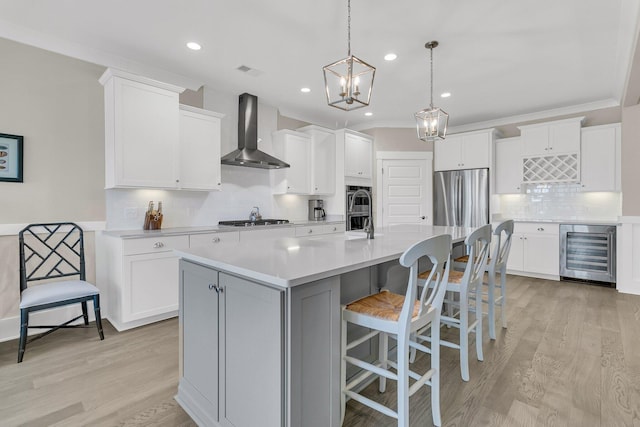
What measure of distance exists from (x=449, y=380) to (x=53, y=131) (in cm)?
389

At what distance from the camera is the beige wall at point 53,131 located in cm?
275

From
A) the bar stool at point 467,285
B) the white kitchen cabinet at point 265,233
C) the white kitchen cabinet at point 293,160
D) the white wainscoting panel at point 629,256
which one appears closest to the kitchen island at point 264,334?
the bar stool at point 467,285

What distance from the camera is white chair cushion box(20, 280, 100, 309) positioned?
235cm

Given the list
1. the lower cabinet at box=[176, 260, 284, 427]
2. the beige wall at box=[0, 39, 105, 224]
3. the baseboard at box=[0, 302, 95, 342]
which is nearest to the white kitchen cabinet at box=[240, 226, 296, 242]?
the beige wall at box=[0, 39, 105, 224]

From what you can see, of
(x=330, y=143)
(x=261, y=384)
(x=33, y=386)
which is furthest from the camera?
(x=330, y=143)

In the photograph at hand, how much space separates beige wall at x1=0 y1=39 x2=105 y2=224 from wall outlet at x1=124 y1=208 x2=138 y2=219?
0.69 feet

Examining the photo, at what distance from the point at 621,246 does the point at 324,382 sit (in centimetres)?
482

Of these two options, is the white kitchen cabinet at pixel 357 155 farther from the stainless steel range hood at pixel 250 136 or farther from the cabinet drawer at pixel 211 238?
the cabinet drawer at pixel 211 238

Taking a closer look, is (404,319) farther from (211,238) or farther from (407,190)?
(407,190)

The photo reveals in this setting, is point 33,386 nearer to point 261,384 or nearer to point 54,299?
point 54,299

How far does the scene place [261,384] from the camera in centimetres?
131

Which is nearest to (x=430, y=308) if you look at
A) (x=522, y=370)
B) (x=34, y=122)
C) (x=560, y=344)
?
(x=522, y=370)

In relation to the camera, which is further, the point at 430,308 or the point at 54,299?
the point at 54,299

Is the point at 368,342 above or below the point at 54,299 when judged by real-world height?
below
